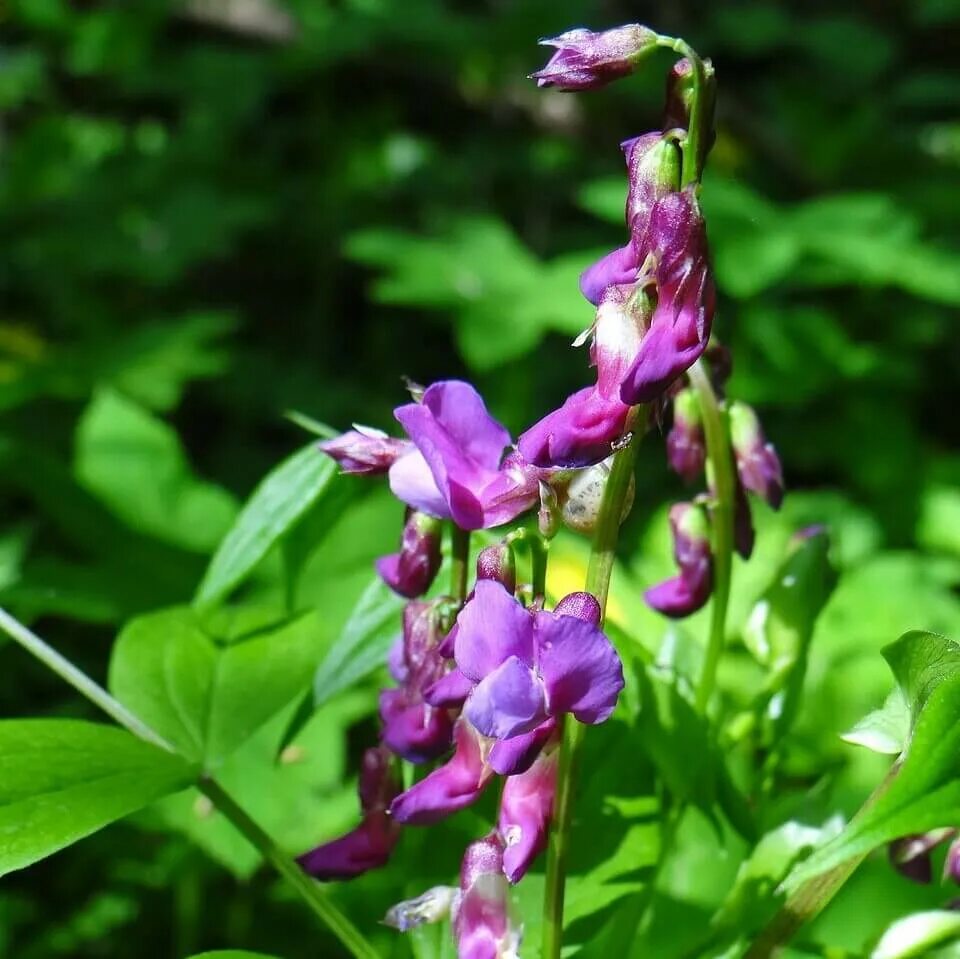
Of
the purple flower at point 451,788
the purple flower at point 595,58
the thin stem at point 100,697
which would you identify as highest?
the purple flower at point 595,58

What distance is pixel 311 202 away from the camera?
4930 millimetres

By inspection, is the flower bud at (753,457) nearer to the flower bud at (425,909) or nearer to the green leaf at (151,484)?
the flower bud at (425,909)

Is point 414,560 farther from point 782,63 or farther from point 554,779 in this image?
point 782,63

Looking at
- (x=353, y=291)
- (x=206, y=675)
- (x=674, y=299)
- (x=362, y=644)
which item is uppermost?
(x=674, y=299)

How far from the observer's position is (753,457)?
4.00 feet

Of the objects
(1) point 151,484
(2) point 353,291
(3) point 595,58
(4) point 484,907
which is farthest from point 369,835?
(2) point 353,291

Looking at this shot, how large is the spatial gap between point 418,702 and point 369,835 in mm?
165

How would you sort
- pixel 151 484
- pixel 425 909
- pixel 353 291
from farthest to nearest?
pixel 353 291 → pixel 151 484 → pixel 425 909

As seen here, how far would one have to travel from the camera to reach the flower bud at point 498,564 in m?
0.86

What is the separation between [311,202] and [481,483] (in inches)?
166

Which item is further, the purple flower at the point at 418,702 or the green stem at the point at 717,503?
the green stem at the point at 717,503

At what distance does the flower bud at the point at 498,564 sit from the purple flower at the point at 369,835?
30 cm

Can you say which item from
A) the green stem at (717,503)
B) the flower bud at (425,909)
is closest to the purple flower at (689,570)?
the green stem at (717,503)

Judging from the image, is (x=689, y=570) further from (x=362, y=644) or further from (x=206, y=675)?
(x=206, y=675)
